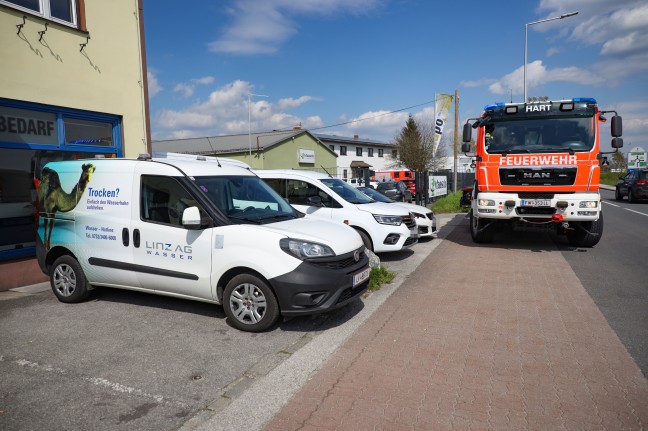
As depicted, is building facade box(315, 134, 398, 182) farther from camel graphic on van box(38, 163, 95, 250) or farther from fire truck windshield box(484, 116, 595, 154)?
camel graphic on van box(38, 163, 95, 250)

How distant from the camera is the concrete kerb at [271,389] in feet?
10.2

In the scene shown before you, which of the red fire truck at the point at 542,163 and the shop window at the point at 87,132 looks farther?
the red fire truck at the point at 542,163

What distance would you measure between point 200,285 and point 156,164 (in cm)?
165

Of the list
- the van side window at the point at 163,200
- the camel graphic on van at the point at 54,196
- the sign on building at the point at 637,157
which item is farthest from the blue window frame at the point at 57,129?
the sign on building at the point at 637,157

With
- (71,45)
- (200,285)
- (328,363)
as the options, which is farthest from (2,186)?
(328,363)

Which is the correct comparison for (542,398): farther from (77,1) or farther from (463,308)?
(77,1)

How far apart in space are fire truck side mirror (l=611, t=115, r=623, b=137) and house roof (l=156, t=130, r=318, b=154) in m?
30.9

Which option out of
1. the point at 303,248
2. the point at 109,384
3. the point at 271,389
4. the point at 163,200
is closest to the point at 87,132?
the point at 163,200

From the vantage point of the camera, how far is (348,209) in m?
8.38

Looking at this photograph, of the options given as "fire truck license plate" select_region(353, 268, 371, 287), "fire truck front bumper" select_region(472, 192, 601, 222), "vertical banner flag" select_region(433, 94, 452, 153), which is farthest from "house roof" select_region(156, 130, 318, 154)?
"fire truck license plate" select_region(353, 268, 371, 287)

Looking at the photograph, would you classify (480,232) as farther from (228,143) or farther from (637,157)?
(637,157)

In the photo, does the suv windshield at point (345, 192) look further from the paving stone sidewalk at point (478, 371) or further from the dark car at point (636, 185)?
the dark car at point (636, 185)

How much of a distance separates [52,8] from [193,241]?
5.82 m

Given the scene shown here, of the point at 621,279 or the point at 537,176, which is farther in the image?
the point at 537,176
